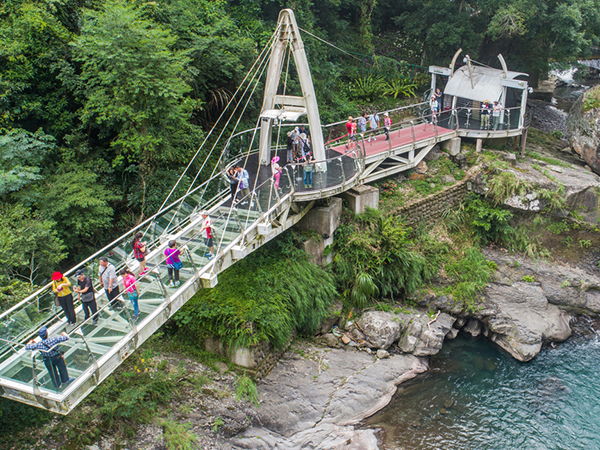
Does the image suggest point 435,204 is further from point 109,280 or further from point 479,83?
point 109,280

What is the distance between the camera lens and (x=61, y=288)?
433 inches

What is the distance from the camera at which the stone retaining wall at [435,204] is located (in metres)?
20.4

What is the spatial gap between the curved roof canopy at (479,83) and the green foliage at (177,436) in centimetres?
1886

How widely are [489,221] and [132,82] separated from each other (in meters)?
14.7

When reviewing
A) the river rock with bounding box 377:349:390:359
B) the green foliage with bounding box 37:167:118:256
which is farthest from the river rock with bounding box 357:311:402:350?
the green foliage with bounding box 37:167:118:256

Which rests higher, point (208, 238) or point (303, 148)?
point (303, 148)

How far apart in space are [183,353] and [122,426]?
326 centimetres

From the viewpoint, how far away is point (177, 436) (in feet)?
40.2

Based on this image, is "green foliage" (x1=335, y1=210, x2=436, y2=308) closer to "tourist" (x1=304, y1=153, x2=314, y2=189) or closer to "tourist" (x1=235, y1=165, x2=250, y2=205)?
"tourist" (x1=304, y1=153, x2=314, y2=189)

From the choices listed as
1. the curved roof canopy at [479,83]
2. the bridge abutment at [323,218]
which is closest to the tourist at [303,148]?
the bridge abutment at [323,218]

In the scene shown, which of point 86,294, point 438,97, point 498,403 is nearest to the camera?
point 86,294

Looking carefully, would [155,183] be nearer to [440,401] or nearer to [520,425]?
[440,401]

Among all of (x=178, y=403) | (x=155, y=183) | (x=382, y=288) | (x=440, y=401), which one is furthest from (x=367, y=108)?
(x=178, y=403)

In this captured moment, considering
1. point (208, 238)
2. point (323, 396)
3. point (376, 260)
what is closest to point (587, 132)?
point (376, 260)
